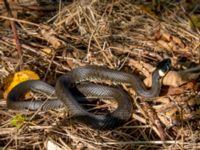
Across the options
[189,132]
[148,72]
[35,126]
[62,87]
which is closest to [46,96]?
[62,87]

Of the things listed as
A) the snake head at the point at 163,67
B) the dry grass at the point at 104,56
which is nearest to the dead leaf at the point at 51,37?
the dry grass at the point at 104,56

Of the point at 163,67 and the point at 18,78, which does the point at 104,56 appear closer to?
the point at 163,67

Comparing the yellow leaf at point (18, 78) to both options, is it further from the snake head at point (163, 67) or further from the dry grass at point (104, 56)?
the snake head at point (163, 67)

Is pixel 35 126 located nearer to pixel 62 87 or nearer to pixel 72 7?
pixel 62 87

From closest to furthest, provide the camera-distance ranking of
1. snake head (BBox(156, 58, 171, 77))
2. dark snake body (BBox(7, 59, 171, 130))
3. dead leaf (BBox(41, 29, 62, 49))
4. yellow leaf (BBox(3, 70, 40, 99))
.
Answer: dark snake body (BBox(7, 59, 171, 130))
snake head (BBox(156, 58, 171, 77))
yellow leaf (BBox(3, 70, 40, 99))
dead leaf (BBox(41, 29, 62, 49))

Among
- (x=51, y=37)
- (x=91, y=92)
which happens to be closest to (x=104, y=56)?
(x=91, y=92)

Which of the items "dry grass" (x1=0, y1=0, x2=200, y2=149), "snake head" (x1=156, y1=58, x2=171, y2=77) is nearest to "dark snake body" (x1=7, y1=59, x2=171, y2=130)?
"snake head" (x1=156, y1=58, x2=171, y2=77)

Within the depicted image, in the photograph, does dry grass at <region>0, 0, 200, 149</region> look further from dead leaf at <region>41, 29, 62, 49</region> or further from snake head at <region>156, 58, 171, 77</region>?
snake head at <region>156, 58, 171, 77</region>
